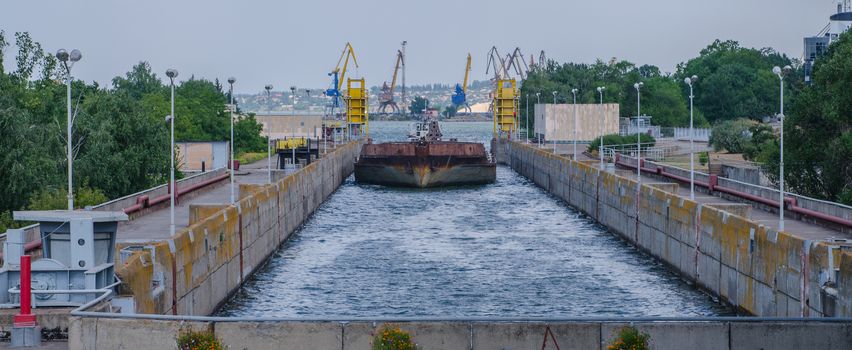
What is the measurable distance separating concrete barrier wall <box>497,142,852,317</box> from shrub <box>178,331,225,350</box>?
13998 millimetres

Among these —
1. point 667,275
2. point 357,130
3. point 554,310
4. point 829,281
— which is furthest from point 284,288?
point 357,130

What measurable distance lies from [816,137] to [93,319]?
36392 millimetres

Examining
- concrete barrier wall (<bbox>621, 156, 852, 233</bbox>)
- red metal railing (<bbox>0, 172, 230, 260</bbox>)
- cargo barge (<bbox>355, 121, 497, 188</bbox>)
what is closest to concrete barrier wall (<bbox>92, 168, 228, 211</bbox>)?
red metal railing (<bbox>0, 172, 230, 260</bbox>)

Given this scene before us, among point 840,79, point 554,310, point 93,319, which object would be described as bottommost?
point 554,310

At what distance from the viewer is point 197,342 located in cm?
2069

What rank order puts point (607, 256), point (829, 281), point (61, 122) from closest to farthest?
point (829, 281) → point (607, 256) → point (61, 122)

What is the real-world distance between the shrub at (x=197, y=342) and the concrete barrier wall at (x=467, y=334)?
0.40 meters

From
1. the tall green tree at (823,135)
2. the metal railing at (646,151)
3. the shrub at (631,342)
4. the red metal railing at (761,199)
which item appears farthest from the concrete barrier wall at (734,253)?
the metal railing at (646,151)

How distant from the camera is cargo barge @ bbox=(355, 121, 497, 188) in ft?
312

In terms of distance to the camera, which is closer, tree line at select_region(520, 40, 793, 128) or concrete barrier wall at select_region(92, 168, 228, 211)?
concrete barrier wall at select_region(92, 168, 228, 211)

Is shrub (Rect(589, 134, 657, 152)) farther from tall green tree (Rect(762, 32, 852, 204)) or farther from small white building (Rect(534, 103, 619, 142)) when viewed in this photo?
tall green tree (Rect(762, 32, 852, 204))

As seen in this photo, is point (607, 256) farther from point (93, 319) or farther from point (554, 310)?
point (93, 319)

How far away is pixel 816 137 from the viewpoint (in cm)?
5000

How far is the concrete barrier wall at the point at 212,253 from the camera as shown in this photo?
92.6ft
